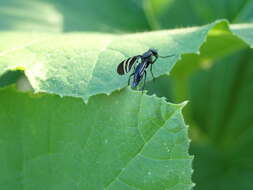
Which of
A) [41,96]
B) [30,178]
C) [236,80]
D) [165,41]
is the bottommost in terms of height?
[236,80]

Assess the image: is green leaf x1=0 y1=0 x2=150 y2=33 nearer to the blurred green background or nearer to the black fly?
the blurred green background

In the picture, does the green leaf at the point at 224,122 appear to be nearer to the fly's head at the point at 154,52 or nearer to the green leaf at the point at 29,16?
the green leaf at the point at 29,16

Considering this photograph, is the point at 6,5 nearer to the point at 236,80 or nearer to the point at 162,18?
the point at 162,18

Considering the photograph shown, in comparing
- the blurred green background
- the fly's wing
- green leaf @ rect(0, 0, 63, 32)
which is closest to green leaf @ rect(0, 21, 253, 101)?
the fly's wing

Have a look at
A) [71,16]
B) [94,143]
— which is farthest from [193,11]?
[94,143]

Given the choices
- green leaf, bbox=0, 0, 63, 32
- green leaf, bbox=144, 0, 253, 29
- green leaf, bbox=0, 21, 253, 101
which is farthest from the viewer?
green leaf, bbox=144, 0, 253, 29

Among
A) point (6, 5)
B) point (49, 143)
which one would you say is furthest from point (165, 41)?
point (6, 5)
